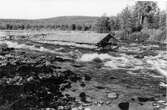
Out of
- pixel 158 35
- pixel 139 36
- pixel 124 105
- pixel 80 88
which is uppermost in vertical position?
pixel 158 35

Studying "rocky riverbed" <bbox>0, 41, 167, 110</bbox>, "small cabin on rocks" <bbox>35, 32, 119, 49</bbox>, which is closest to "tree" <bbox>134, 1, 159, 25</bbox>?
"small cabin on rocks" <bbox>35, 32, 119, 49</bbox>

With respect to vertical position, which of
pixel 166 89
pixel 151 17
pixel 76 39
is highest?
pixel 151 17

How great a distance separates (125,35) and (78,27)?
5448 cm

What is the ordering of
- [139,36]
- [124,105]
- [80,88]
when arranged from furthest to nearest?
[139,36] → [80,88] → [124,105]

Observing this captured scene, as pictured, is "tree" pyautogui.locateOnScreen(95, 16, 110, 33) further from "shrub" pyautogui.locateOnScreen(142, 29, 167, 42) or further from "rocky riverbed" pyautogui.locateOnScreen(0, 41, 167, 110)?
"rocky riverbed" pyautogui.locateOnScreen(0, 41, 167, 110)

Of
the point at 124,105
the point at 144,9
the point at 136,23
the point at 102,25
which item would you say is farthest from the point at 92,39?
the point at 144,9

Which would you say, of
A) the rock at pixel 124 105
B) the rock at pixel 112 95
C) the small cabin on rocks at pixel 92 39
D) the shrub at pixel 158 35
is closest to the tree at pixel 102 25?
the shrub at pixel 158 35

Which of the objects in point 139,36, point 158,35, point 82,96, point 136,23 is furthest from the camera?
point 136,23

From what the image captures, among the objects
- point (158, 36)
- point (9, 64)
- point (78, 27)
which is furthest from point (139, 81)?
point (78, 27)

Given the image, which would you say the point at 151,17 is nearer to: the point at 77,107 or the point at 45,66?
the point at 45,66

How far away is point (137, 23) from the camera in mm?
65062

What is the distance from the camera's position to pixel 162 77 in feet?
59.7

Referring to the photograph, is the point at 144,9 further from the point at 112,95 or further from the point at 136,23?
the point at 112,95

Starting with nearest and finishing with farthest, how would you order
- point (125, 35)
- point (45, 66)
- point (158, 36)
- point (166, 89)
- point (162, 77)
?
point (166, 89), point (162, 77), point (45, 66), point (158, 36), point (125, 35)
